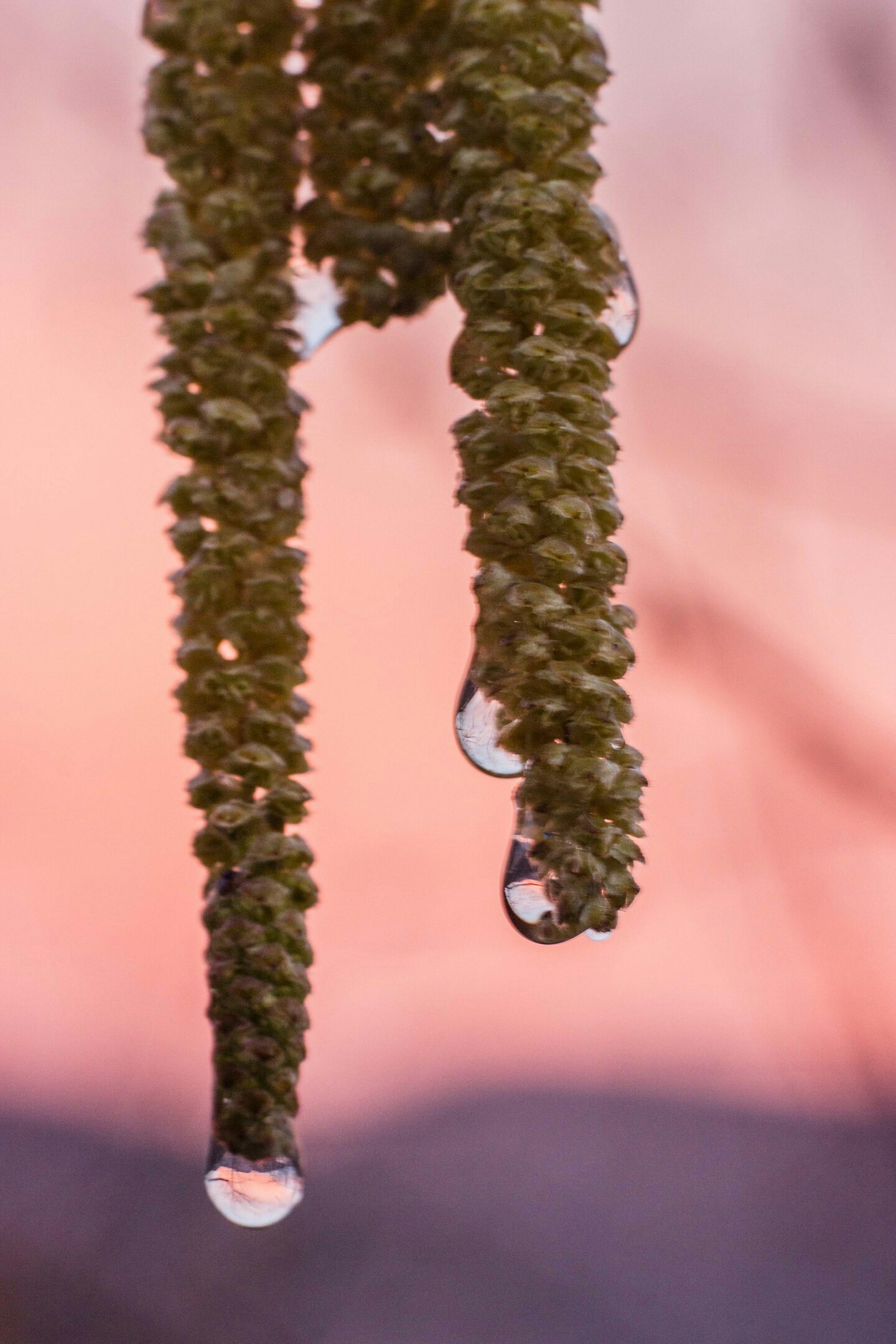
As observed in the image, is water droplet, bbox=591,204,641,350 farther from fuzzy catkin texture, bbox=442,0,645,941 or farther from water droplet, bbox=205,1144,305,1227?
water droplet, bbox=205,1144,305,1227

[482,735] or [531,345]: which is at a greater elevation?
[531,345]

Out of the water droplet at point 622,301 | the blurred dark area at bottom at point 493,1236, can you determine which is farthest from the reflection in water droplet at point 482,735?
the blurred dark area at bottom at point 493,1236

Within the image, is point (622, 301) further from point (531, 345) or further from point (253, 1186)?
point (253, 1186)

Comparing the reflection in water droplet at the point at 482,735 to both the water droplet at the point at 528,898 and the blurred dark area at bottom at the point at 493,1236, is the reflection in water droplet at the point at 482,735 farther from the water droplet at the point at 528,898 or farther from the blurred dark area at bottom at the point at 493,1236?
the blurred dark area at bottom at the point at 493,1236

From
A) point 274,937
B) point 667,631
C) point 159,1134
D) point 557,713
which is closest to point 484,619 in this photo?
point 557,713

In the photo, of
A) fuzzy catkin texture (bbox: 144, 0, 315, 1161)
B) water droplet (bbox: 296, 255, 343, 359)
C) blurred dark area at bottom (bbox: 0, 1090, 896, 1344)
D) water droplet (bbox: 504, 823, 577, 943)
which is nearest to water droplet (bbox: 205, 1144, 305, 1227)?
fuzzy catkin texture (bbox: 144, 0, 315, 1161)

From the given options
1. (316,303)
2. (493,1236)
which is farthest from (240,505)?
(493,1236)
